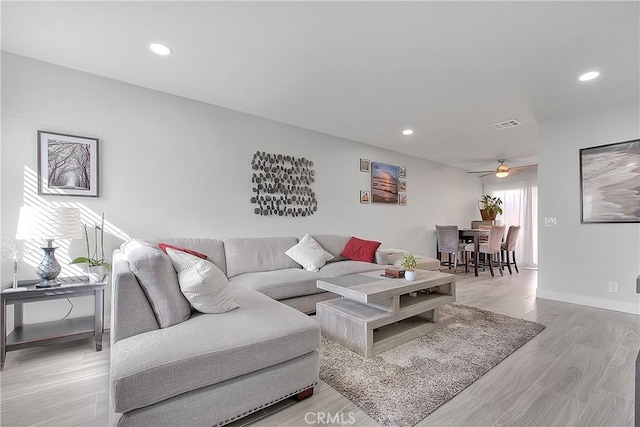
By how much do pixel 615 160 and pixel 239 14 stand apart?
4314 mm

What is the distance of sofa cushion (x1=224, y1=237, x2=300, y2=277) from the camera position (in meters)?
3.10

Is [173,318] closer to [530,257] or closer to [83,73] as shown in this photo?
[83,73]

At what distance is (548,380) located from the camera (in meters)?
1.79

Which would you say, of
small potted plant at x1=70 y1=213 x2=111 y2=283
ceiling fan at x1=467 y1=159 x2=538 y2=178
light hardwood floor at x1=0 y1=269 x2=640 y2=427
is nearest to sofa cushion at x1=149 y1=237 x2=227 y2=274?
small potted plant at x1=70 y1=213 x2=111 y2=283

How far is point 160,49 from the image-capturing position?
2.20m

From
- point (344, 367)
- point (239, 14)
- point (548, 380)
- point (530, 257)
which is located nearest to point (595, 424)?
point (548, 380)

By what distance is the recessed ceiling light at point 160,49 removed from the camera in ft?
7.04

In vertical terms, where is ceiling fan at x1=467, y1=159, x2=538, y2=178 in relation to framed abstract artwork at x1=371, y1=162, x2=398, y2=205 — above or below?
above

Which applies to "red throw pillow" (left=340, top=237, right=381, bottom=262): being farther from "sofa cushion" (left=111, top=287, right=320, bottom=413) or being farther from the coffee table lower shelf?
"sofa cushion" (left=111, top=287, right=320, bottom=413)

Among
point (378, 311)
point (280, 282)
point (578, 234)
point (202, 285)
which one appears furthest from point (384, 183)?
point (202, 285)

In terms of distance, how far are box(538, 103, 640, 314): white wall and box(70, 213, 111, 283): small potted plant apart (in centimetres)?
510

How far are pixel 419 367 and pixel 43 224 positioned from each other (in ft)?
9.44

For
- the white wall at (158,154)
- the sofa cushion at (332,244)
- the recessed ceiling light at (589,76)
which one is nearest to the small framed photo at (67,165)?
the white wall at (158,154)

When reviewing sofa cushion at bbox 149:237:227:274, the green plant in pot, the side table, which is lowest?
the side table
